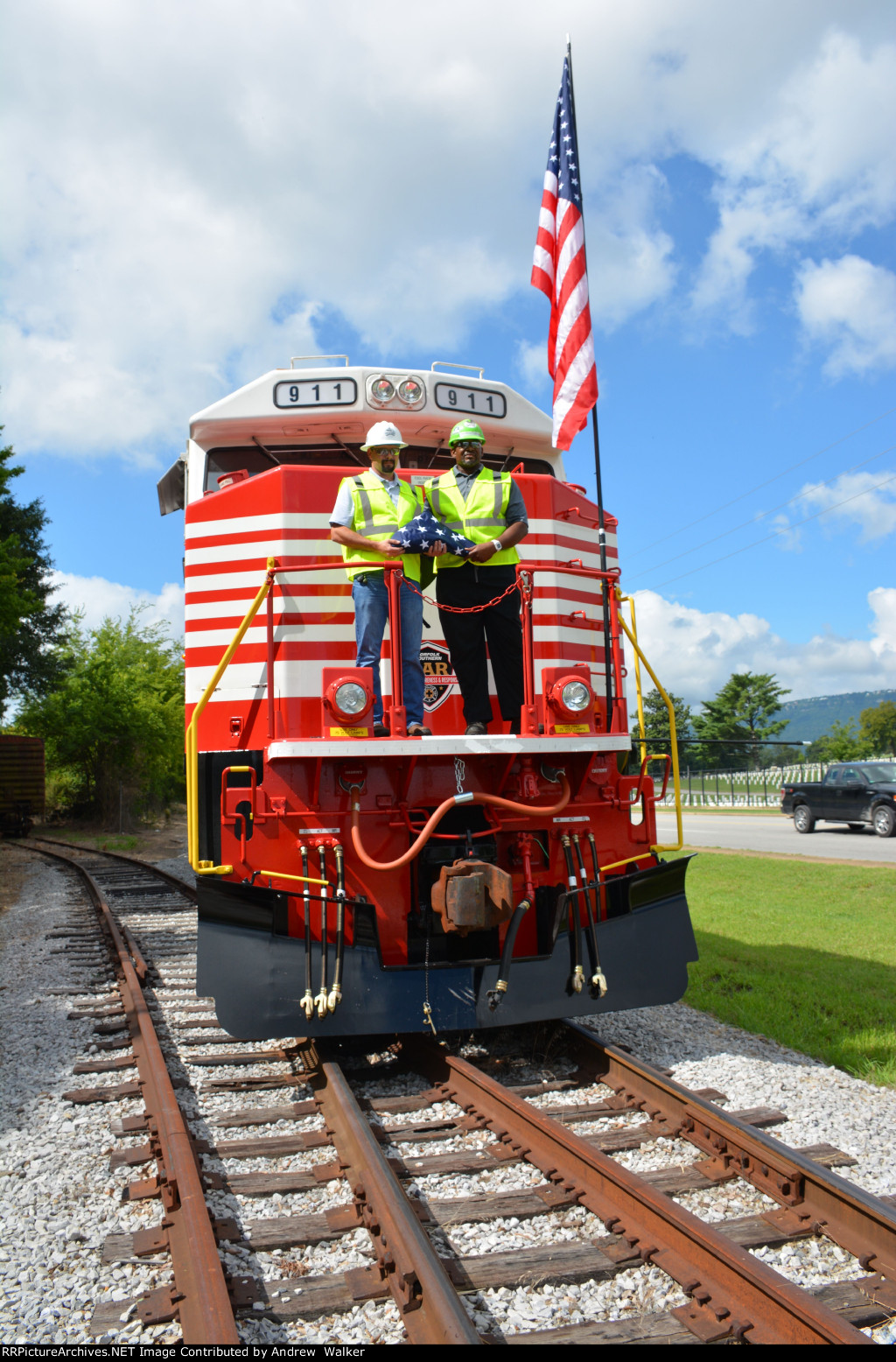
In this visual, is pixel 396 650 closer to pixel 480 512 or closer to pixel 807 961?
pixel 480 512

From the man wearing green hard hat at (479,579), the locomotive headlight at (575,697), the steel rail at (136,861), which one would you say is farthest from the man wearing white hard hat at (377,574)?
the steel rail at (136,861)

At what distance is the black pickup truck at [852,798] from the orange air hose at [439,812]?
1715 cm

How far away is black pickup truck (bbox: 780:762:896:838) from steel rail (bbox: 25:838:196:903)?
569 inches

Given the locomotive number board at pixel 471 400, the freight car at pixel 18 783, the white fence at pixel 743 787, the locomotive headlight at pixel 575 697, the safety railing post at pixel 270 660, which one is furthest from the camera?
the white fence at pixel 743 787

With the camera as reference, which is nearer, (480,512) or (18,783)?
(480,512)

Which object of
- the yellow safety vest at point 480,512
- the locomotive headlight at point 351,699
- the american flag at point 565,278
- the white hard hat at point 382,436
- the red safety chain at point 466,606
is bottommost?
the locomotive headlight at point 351,699

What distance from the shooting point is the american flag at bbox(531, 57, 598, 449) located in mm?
6262

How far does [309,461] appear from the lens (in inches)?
248

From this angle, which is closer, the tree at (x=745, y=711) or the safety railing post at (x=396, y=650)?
the safety railing post at (x=396, y=650)

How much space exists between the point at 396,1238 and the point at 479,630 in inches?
120

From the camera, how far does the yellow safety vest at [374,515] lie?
16.3 feet

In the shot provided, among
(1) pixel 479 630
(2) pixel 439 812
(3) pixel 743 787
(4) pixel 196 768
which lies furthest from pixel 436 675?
(3) pixel 743 787

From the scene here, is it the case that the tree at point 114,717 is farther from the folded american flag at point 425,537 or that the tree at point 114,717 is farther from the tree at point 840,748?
the tree at point 840,748

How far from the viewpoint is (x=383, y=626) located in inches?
198
